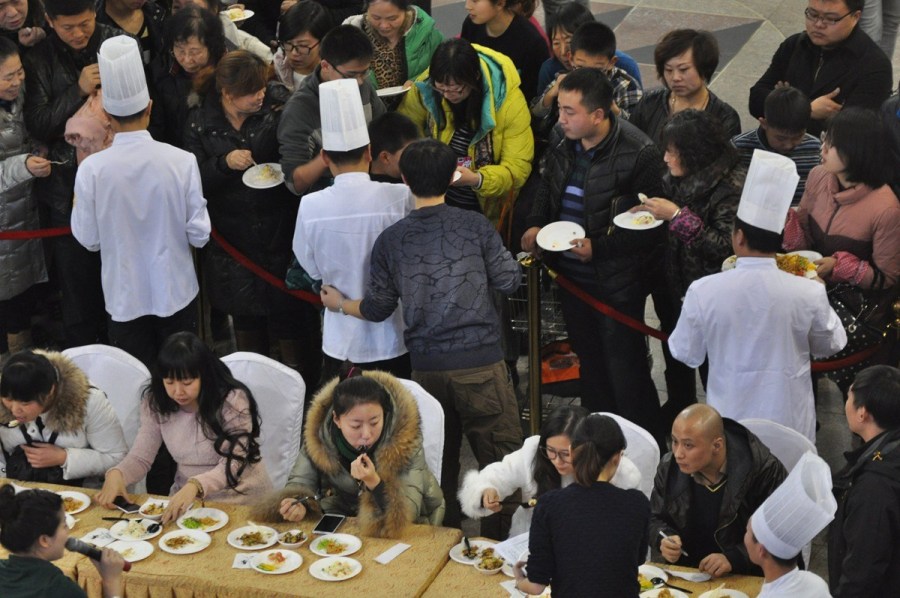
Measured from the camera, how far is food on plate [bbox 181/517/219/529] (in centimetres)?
501

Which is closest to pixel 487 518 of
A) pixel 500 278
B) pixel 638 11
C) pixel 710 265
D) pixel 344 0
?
pixel 500 278

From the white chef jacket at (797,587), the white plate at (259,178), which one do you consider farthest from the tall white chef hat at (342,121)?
the white chef jacket at (797,587)

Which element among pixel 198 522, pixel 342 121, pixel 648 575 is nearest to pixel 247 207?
pixel 342 121

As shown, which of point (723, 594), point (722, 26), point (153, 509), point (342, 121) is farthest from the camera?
point (722, 26)

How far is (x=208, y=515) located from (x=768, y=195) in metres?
2.33

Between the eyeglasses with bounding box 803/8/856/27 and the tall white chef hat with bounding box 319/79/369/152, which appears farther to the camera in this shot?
the eyeglasses with bounding box 803/8/856/27

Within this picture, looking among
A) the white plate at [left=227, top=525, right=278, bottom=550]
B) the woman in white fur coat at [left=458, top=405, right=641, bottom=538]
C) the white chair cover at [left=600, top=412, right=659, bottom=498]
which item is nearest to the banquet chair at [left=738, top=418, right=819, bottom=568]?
the white chair cover at [left=600, top=412, right=659, bottom=498]

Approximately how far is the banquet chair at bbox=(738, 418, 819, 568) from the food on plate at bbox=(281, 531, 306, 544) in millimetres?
1624

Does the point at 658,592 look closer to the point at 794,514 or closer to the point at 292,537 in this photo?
the point at 794,514

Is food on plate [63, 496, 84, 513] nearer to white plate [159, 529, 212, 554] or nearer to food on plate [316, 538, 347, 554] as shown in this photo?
white plate [159, 529, 212, 554]

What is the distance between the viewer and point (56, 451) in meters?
5.41

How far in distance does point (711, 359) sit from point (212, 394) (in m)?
1.90

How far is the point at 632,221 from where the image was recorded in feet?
19.0

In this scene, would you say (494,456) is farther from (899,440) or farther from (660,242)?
(899,440)
